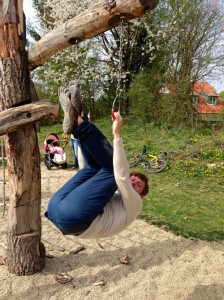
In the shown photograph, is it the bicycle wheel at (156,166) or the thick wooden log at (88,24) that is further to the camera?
the bicycle wheel at (156,166)

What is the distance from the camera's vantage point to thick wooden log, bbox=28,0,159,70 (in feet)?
8.49

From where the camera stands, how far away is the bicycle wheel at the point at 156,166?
31.0 ft

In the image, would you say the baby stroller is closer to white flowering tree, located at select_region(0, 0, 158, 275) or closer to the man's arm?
white flowering tree, located at select_region(0, 0, 158, 275)

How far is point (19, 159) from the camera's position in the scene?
3561mm

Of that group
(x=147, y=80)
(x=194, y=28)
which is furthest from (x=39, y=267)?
(x=194, y=28)

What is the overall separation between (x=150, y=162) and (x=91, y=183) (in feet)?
24.1

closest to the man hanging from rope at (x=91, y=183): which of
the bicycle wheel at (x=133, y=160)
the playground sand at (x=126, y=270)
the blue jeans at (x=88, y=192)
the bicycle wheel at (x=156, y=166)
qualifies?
the blue jeans at (x=88, y=192)

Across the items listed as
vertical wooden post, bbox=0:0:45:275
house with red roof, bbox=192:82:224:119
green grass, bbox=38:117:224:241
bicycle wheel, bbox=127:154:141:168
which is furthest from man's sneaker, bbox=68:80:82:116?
house with red roof, bbox=192:82:224:119

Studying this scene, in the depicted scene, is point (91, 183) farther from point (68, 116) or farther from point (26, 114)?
point (26, 114)

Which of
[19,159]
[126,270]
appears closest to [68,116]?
[19,159]

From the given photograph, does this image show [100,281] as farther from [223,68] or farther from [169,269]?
[223,68]

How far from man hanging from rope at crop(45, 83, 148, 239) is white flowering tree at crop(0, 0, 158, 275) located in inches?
22.2

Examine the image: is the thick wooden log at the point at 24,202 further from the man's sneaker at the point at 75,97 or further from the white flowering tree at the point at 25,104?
the man's sneaker at the point at 75,97

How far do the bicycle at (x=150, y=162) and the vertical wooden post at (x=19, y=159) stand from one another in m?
5.93
